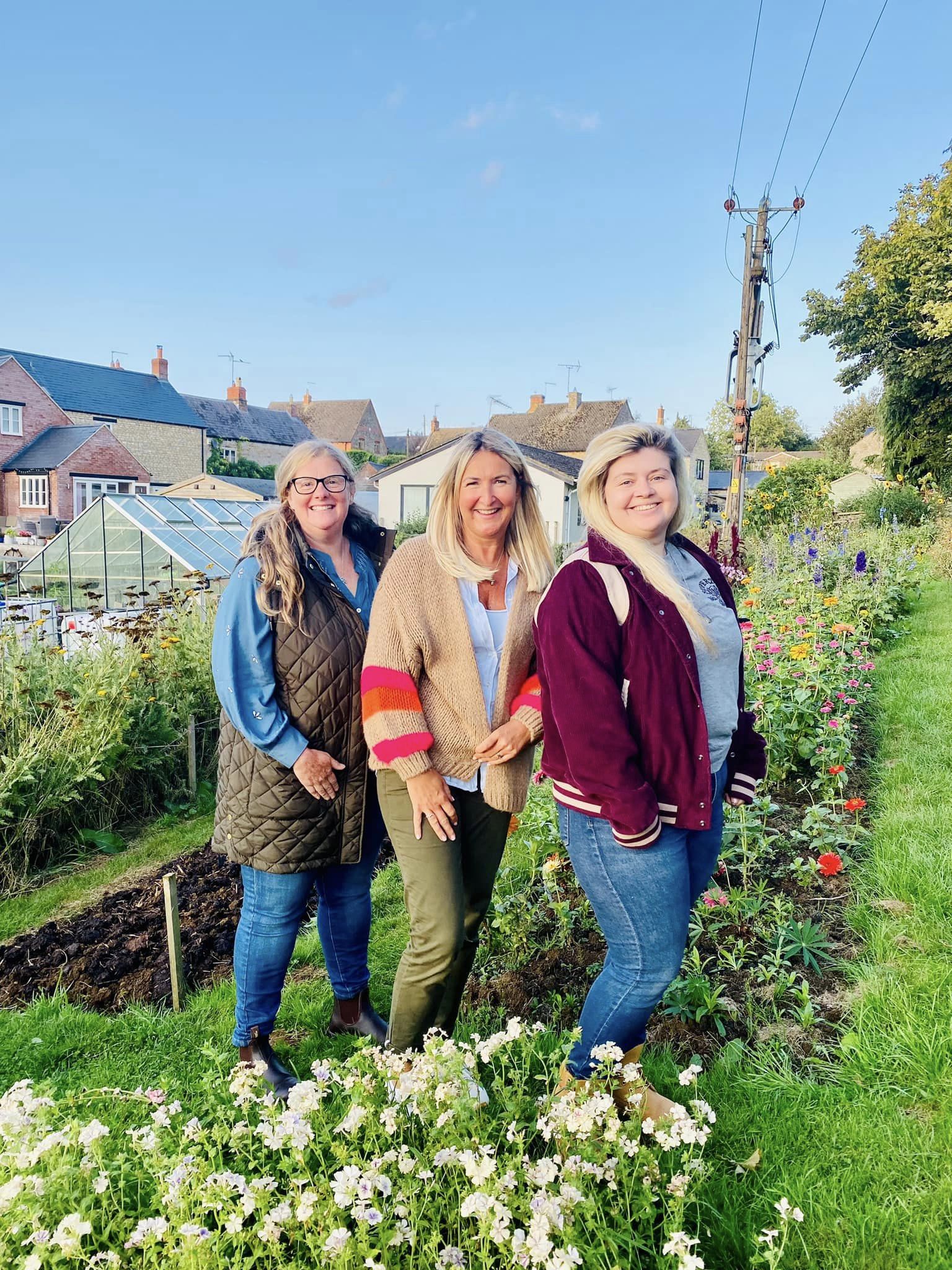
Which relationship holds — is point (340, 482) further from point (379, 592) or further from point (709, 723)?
point (709, 723)

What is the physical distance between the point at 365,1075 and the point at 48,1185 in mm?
589

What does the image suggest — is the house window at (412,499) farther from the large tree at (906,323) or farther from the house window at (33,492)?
the large tree at (906,323)

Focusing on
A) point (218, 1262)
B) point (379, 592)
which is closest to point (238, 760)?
point (379, 592)

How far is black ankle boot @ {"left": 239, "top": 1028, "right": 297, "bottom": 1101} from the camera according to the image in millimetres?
2322

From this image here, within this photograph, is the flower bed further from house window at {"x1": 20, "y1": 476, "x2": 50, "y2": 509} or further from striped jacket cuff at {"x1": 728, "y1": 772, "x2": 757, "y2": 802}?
house window at {"x1": 20, "y1": 476, "x2": 50, "y2": 509}

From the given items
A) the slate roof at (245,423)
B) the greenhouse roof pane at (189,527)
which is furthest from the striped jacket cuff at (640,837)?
the slate roof at (245,423)

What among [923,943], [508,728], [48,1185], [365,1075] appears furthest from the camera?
[923,943]

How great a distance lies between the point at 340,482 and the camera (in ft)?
7.75

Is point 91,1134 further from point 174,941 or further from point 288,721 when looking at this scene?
point 174,941

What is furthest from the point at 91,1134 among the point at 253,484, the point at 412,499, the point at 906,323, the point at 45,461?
the point at 253,484

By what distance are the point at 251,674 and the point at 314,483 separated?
→ 58 cm

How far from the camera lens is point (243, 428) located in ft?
156

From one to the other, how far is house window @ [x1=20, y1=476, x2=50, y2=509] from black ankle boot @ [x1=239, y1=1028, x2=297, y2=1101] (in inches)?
1324

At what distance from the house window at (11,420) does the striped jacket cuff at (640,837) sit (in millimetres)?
36844
